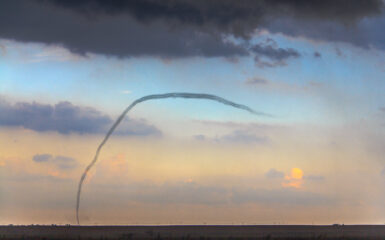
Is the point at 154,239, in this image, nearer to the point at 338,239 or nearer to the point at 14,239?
the point at 14,239

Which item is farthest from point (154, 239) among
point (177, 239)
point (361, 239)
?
point (361, 239)

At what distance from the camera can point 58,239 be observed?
4845 inches

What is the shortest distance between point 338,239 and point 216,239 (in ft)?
81.6

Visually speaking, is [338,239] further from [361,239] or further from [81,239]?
[81,239]

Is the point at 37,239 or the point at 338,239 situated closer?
the point at 37,239

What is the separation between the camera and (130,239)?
12206 centimetres

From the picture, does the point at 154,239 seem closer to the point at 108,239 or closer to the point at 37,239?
the point at 108,239

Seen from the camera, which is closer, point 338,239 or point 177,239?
point 177,239

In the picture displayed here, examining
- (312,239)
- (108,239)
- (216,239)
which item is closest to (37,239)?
(108,239)

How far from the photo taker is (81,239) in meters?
124

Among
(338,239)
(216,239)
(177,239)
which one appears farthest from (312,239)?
(177,239)

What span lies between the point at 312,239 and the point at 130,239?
116ft

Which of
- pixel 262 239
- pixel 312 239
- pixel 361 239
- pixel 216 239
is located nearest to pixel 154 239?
pixel 216 239

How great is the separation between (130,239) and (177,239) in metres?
8.60
